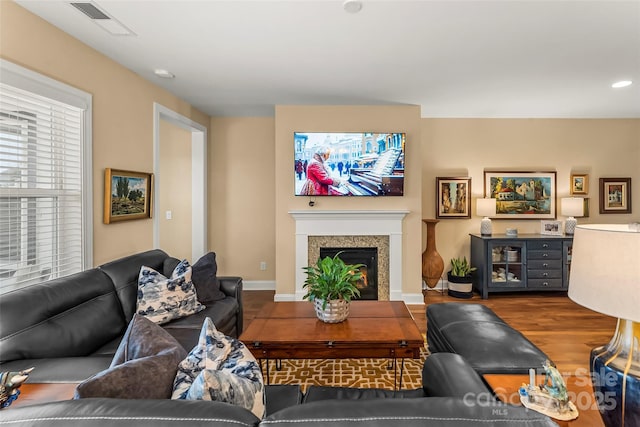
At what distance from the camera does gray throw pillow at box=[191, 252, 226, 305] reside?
273 cm

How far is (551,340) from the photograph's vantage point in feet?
9.96

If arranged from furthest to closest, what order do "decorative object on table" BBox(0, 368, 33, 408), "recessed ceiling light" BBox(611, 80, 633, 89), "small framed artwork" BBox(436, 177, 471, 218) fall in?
"small framed artwork" BBox(436, 177, 471, 218) < "recessed ceiling light" BBox(611, 80, 633, 89) < "decorative object on table" BBox(0, 368, 33, 408)

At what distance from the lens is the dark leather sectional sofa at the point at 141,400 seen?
2.36 feet

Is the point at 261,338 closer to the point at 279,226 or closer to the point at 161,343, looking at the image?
the point at 161,343

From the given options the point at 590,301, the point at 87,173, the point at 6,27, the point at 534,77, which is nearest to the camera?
the point at 590,301

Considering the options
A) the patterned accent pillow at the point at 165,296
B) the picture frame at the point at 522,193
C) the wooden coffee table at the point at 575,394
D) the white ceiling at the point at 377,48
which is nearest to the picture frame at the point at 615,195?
the picture frame at the point at 522,193

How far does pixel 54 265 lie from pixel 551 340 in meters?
4.18

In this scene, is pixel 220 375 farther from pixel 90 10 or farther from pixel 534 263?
pixel 534 263

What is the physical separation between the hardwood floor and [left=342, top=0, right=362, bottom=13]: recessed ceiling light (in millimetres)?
2810

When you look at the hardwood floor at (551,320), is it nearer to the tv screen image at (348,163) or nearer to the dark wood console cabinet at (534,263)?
the dark wood console cabinet at (534,263)

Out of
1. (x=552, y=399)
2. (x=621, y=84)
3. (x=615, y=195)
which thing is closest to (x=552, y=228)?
(x=615, y=195)

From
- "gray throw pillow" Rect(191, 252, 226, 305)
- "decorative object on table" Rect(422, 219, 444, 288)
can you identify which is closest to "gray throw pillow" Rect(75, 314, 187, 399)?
"gray throw pillow" Rect(191, 252, 226, 305)

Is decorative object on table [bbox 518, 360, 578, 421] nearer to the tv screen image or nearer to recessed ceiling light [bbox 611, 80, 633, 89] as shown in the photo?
the tv screen image

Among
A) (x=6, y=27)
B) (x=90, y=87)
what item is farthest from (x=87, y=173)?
(x=6, y=27)
